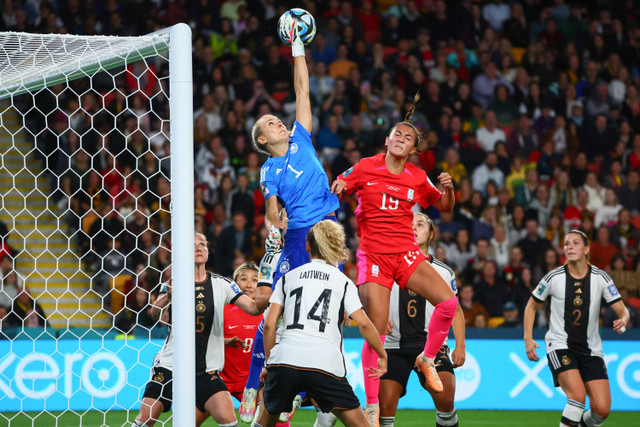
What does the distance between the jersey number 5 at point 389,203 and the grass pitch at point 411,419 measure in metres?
3.54

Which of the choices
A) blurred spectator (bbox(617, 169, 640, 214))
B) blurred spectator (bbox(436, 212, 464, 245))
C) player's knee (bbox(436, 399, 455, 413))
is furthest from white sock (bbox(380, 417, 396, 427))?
blurred spectator (bbox(617, 169, 640, 214))

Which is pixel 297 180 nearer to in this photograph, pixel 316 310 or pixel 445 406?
pixel 316 310

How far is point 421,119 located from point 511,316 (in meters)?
3.82

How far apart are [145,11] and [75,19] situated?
115cm

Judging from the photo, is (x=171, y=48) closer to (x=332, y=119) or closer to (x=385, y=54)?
(x=332, y=119)

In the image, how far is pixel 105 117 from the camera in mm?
12547

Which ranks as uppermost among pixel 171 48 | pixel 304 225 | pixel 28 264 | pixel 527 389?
pixel 171 48

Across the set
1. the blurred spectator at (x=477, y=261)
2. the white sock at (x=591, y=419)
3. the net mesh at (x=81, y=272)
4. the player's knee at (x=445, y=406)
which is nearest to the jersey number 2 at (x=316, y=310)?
the player's knee at (x=445, y=406)

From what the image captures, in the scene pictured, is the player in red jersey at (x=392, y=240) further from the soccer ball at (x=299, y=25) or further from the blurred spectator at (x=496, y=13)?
the blurred spectator at (x=496, y=13)

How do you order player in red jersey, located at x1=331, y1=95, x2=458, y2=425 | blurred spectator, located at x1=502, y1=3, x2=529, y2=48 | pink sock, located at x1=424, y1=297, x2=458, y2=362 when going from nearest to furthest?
player in red jersey, located at x1=331, y1=95, x2=458, y2=425
pink sock, located at x1=424, y1=297, x2=458, y2=362
blurred spectator, located at x1=502, y1=3, x2=529, y2=48

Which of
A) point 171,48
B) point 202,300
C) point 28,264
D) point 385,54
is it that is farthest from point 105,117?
point 171,48

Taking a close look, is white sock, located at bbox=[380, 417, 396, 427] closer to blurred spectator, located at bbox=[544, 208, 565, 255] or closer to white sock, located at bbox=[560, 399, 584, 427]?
white sock, located at bbox=[560, 399, 584, 427]

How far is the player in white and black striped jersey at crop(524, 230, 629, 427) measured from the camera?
7902 mm

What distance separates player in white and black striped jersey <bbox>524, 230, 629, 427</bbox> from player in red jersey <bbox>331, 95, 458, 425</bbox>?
1651 mm
